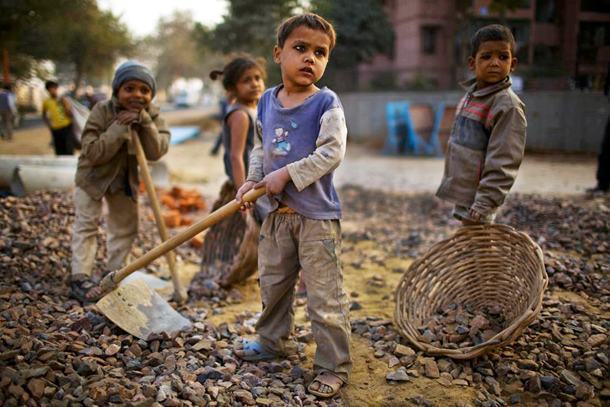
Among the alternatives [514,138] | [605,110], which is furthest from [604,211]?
[605,110]

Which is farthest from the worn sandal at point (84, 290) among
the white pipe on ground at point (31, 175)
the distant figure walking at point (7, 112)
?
the distant figure walking at point (7, 112)

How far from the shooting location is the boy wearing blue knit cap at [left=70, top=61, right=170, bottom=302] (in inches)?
133

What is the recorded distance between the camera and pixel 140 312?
10.0ft

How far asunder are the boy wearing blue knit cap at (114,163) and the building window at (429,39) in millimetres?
20144

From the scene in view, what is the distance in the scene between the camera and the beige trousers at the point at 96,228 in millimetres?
3605

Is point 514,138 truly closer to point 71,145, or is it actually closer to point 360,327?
point 360,327

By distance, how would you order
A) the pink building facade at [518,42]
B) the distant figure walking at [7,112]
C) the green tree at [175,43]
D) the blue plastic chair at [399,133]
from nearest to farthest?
1. the pink building facade at [518,42]
2. the blue plastic chair at [399,133]
3. the distant figure walking at [7,112]
4. the green tree at [175,43]

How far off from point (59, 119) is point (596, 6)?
11893 mm

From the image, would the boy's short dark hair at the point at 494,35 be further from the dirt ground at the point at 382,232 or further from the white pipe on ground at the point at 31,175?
the white pipe on ground at the point at 31,175

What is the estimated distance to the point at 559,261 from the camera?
3744mm

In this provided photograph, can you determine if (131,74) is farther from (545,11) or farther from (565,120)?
(545,11)

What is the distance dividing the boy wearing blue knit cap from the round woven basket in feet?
6.48

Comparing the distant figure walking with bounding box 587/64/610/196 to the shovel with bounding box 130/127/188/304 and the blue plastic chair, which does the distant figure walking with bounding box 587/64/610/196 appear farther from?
the blue plastic chair

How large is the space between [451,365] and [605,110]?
11567mm
